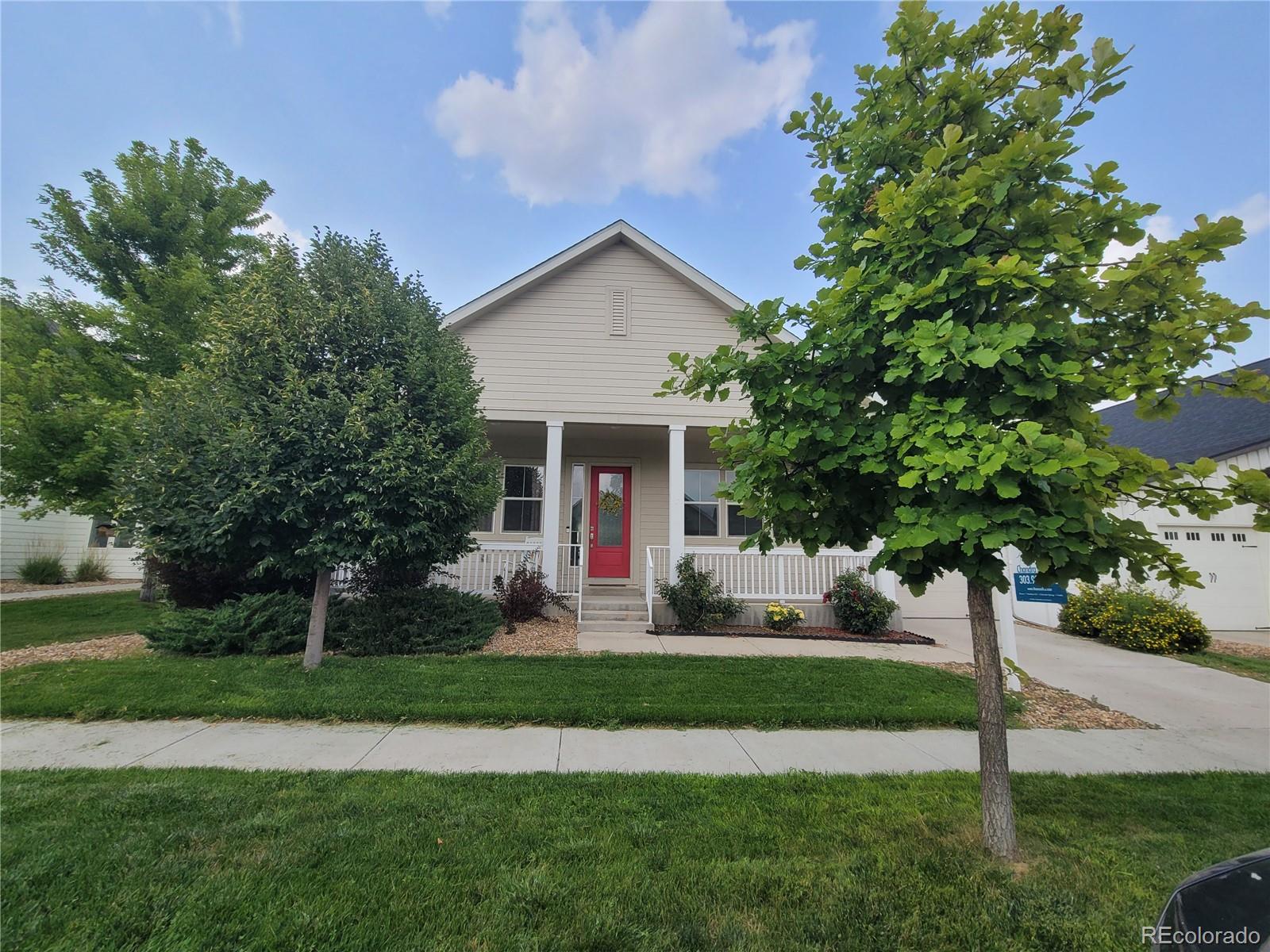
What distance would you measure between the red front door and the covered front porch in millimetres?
16

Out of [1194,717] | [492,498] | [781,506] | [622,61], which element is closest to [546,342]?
[492,498]

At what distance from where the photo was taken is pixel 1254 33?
605 centimetres

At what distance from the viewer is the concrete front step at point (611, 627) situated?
26.8 feet

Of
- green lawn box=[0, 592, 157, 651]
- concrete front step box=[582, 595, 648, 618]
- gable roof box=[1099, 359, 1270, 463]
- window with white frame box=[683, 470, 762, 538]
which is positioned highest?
gable roof box=[1099, 359, 1270, 463]

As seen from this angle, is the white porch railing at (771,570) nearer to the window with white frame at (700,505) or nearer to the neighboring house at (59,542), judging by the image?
the window with white frame at (700,505)

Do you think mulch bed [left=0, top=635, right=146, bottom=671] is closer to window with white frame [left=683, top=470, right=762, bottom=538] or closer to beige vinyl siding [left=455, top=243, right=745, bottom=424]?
beige vinyl siding [left=455, top=243, right=745, bottom=424]

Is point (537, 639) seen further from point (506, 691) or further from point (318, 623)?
point (318, 623)

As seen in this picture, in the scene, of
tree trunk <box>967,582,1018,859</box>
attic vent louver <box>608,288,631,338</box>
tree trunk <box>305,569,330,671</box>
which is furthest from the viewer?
attic vent louver <box>608,288,631,338</box>

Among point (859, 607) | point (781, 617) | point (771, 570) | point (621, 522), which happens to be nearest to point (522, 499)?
point (621, 522)

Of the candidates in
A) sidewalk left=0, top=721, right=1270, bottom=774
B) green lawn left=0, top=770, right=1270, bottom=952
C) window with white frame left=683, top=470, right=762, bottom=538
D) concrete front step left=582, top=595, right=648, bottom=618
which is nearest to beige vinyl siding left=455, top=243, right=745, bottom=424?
window with white frame left=683, top=470, right=762, bottom=538

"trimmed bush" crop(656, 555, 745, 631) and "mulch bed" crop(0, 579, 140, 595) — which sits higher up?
"trimmed bush" crop(656, 555, 745, 631)

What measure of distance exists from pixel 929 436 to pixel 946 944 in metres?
1.95

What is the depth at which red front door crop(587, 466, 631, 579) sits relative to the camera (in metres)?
10.4

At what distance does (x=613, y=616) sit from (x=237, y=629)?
494cm
